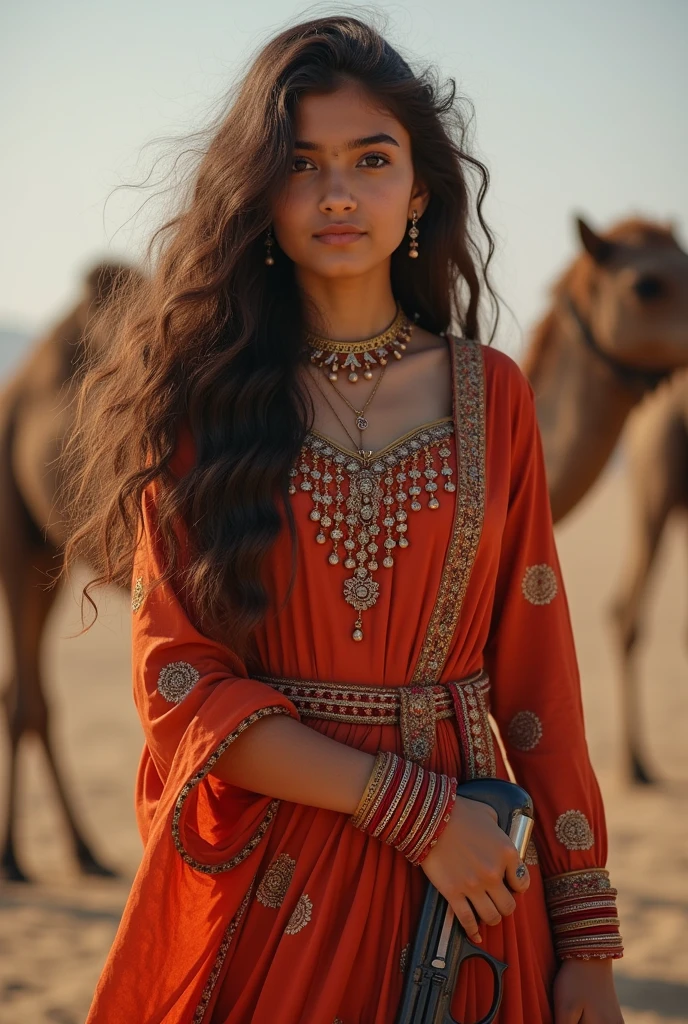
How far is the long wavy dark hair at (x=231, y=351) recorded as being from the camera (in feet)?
5.77

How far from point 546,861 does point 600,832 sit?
10 centimetres

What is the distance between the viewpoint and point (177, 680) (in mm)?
1719

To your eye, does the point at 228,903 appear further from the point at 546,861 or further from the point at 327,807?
the point at 546,861

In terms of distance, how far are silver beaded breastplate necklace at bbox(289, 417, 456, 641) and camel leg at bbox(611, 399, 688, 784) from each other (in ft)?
15.6

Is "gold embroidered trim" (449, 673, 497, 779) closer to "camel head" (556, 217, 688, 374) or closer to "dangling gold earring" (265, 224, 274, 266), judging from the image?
"dangling gold earring" (265, 224, 274, 266)

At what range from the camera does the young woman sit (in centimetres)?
168

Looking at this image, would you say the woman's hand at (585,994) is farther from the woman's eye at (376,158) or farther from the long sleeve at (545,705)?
the woman's eye at (376,158)

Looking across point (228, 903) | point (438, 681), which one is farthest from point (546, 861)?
point (228, 903)

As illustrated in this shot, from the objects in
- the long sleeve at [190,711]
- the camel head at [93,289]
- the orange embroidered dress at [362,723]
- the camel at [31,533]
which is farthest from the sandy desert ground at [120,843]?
the camel head at [93,289]

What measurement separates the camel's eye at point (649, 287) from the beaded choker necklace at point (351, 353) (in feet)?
7.13

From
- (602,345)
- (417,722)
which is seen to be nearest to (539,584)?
(417,722)

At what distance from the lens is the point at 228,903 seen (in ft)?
5.58

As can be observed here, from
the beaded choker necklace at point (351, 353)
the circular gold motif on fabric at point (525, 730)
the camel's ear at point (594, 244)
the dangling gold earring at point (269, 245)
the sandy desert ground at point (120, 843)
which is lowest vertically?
the sandy desert ground at point (120, 843)

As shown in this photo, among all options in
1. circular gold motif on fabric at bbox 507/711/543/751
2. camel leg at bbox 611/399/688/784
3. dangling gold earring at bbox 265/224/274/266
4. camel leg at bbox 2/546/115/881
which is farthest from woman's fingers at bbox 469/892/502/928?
camel leg at bbox 611/399/688/784
